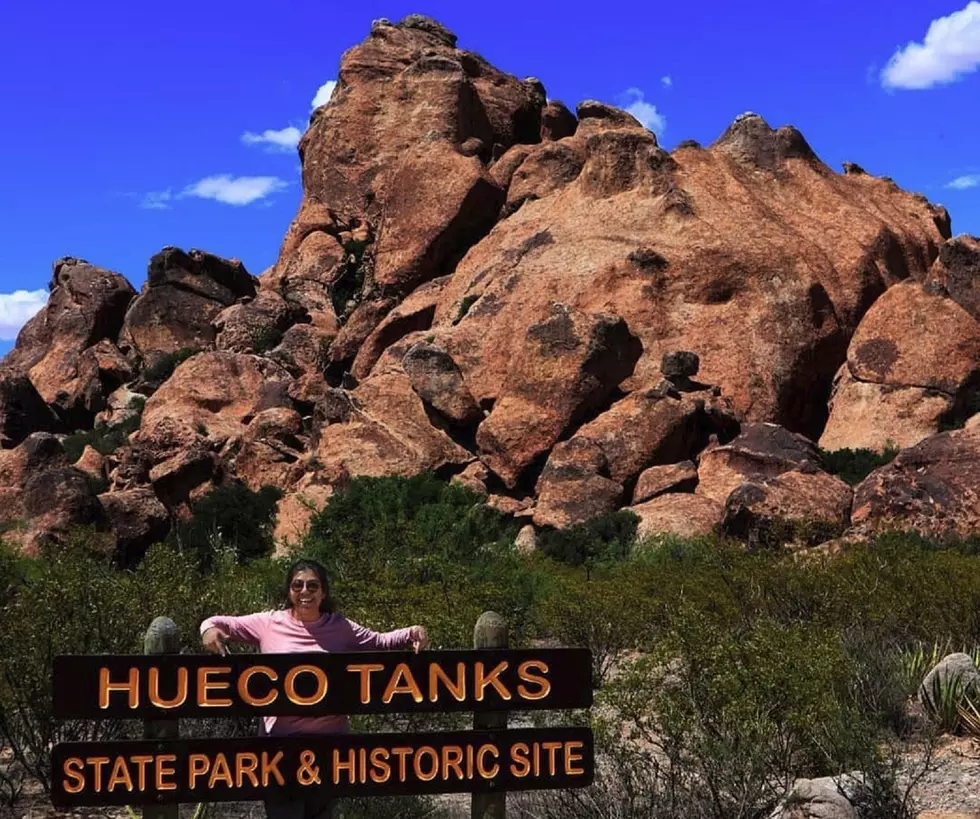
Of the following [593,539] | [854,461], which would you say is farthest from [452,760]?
[854,461]

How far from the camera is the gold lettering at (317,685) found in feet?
19.2

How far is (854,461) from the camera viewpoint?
107 ft

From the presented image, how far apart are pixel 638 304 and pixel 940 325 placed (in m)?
7.99

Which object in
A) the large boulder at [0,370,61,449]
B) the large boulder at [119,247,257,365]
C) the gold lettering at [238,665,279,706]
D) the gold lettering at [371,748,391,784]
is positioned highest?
the large boulder at [119,247,257,365]

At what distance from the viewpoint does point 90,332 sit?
53.2 m

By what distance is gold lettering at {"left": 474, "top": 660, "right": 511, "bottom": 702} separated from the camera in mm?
6005

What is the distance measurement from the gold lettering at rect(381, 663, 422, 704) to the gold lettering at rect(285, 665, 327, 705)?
286 millimetres

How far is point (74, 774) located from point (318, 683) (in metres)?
1.08

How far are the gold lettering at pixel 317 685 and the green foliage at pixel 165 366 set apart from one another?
140 feet

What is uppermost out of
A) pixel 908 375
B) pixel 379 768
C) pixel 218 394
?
pixel 218 394

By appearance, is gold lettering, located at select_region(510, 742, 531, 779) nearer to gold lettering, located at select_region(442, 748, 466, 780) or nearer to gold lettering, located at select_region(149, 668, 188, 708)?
gold lettering, located at select_region(442, 748, 466, 780)

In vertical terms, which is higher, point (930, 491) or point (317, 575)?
point (930, 491)

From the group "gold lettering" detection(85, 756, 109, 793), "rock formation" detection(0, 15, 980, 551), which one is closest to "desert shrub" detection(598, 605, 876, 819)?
"gold lettering" detection(85, 756, 109, 793)

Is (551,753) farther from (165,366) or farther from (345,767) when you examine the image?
Answer: (165,366)
